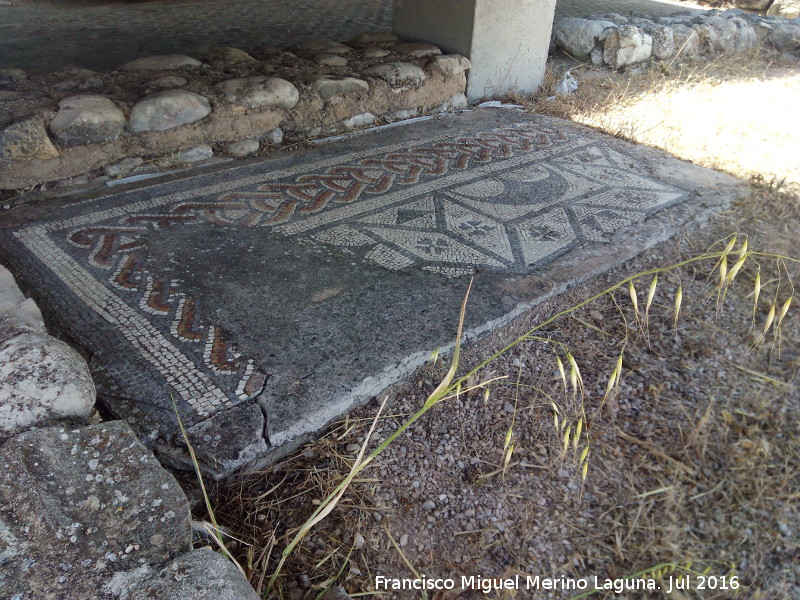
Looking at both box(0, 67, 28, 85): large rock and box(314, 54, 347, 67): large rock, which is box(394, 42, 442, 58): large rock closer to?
box(314, 54, 347, 67): large rock

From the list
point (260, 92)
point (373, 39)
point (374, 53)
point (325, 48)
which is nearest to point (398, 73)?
point (374, 53)

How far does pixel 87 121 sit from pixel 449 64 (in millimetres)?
2261

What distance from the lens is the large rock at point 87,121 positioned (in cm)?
267

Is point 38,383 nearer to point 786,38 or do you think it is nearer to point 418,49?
point 418,49

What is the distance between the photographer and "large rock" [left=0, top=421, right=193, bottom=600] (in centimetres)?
104

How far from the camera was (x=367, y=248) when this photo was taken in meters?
2.46

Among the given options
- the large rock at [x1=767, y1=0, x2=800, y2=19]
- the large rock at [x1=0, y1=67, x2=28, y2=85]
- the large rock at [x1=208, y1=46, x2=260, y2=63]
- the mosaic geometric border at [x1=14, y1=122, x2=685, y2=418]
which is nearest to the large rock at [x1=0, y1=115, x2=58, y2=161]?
the mosaic geometric border at [x1=14, y1=122, x2=685, y2=418]

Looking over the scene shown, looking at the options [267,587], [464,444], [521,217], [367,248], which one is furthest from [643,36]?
[267,587]

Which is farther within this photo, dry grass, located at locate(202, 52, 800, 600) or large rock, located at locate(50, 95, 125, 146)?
large rock, located at locate(50, 95, 125, 146)

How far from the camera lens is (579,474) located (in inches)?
63.4

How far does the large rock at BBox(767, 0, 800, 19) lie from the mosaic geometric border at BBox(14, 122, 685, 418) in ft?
22.6

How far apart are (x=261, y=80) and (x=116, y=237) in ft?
4.36

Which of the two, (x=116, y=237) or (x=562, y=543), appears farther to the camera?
(x=116, y=237)

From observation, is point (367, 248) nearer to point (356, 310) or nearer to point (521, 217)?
point (356, 310)
